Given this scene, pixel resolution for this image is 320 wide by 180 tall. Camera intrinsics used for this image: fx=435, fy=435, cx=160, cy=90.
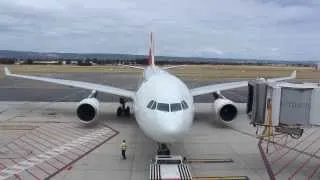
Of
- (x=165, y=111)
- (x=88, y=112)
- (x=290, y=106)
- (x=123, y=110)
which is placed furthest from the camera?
(x=123, y=110)

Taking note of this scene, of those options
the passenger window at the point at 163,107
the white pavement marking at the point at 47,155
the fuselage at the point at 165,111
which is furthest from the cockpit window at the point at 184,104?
the white pavement marking at the point at 47,155

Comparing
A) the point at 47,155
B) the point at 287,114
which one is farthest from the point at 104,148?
the point at 287,114

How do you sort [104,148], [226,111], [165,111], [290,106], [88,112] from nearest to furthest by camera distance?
[165,111] < [290,106] < [104,148] < [88,112] < [226,111]

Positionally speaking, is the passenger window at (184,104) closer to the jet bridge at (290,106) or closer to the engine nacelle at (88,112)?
the jet bridge at (290,106)

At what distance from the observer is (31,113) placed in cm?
3338

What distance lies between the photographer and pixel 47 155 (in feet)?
66.8

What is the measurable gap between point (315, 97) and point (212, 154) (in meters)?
5.74

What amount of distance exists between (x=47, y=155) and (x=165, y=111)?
6.67 metres

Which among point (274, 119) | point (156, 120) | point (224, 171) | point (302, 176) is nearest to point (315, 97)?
point (274, 119)

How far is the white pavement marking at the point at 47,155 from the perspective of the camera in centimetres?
1759

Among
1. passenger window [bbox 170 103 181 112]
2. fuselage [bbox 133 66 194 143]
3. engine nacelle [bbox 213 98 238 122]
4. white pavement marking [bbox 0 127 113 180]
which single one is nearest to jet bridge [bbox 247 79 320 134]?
fuselage [bbox 133 66 194 143]

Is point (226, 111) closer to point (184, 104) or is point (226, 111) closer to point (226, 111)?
point (226, 111)

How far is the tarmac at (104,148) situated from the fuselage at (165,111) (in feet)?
5.96

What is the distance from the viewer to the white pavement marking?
17.6 meters
